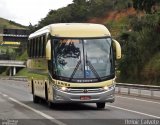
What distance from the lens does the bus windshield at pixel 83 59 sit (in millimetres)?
20172

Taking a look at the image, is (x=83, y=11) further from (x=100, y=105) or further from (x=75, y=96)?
(x=75, y=96)

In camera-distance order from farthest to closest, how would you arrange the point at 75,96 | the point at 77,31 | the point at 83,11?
the point at 83,11
the point at 77,31
the point at 75,96

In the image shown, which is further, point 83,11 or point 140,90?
point 83,11

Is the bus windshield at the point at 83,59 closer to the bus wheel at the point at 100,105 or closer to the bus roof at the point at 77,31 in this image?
the bus roof at the point at 77,31

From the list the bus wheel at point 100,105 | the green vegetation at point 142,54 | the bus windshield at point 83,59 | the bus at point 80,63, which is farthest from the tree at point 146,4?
the bus windshield at point 83,59

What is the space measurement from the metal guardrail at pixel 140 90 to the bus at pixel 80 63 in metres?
13.1

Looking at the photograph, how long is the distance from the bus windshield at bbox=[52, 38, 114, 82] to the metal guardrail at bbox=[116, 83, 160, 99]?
43.3 ft

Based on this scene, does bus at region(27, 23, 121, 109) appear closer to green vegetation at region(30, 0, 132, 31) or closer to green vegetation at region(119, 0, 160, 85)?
green vegetation at region(119, 0, 160, 85)

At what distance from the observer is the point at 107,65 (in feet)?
67.3

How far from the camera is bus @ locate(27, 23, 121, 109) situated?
Result: 65.8 feet

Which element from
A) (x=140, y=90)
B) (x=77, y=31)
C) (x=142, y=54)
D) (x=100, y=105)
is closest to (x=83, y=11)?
(x=142, y=54)

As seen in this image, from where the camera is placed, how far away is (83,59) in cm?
2038

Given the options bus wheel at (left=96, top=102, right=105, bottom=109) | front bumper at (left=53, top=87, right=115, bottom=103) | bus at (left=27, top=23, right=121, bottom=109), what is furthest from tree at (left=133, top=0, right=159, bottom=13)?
front bumper at (left=53, top=87, right=115, bottom=103)

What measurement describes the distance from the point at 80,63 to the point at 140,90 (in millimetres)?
16304
